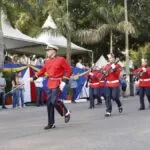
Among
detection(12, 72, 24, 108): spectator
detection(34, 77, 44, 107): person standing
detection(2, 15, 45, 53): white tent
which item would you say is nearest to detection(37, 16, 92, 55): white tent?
detection(2, 15, 45, 53): white tent

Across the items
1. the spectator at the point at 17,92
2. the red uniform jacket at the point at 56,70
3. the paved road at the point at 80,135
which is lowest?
the paved road at the point at 80,135

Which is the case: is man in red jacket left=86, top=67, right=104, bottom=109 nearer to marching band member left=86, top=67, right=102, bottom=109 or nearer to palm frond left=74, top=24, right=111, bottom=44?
marching band member left=86, top=67, right=102, bottom=109

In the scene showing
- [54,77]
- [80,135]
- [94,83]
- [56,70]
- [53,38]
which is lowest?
[80,135]

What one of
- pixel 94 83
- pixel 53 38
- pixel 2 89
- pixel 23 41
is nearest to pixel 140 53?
pixel 53 38

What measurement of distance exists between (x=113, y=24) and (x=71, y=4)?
5428 millimetres

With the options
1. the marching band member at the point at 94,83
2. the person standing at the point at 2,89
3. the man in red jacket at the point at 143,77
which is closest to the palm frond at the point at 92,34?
the marching band member at the point at 94,83

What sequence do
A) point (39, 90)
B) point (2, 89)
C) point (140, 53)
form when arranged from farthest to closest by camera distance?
point (140, 53) < point (39, 90) < point (2, 89)

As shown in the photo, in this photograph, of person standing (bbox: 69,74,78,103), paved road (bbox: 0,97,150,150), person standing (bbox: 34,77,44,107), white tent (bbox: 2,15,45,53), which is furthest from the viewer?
white tent (bbox: 2,15,45,53)

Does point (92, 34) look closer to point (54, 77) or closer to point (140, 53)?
point (140, 53)

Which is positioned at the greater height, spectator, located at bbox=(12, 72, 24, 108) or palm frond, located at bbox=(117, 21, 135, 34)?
palm frond, located at bbox=(117, 21, 135, 34)

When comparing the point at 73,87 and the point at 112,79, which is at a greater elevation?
the point at 112,79

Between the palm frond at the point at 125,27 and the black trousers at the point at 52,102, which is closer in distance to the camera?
the black trousers at the point at 52,102

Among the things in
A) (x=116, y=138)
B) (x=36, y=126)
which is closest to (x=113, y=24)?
(x=36, y=126)

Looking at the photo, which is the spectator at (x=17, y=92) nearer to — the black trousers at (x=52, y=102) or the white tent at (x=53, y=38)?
the black trousers at (x=52, y=102)
